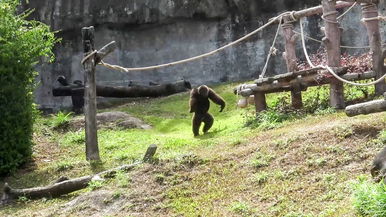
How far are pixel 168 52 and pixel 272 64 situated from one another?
183 inches

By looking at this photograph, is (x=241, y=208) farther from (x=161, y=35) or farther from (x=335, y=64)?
(x=161, y=35)

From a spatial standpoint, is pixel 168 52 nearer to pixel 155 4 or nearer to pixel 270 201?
pixel 155 4

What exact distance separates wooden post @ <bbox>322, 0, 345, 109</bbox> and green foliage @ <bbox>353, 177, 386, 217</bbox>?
19.6 ft

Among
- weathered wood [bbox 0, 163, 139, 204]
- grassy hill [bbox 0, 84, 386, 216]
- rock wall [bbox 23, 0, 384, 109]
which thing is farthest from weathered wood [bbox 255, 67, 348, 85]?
rock wall [bbox 23, 0, 384, 109]

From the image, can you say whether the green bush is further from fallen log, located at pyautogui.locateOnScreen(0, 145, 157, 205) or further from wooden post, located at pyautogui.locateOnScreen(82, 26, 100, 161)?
fallen log, located at pyautogui.locateOnScreen(0, 145, 157, 205)

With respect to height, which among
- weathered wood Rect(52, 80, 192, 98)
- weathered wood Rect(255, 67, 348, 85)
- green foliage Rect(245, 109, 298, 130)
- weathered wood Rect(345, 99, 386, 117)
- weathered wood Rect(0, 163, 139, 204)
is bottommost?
weathered wood Rect(0, 163, 139, 204)

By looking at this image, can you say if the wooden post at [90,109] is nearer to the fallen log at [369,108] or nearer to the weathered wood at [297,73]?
the weathered wood at [297,73]

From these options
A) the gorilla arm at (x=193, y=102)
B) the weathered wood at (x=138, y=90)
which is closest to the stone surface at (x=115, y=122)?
the gorilla arm at (x=193, y=102)

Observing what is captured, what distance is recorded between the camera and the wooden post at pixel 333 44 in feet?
40.7

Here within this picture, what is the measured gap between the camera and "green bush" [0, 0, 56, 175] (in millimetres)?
12586

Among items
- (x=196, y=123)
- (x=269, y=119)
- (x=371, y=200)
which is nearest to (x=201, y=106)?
(x=196, y=123)

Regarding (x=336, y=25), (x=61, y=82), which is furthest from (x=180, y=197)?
(x=61, y=82)

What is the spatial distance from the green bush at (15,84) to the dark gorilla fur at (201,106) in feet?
11.3

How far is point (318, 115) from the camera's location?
12234 mm
